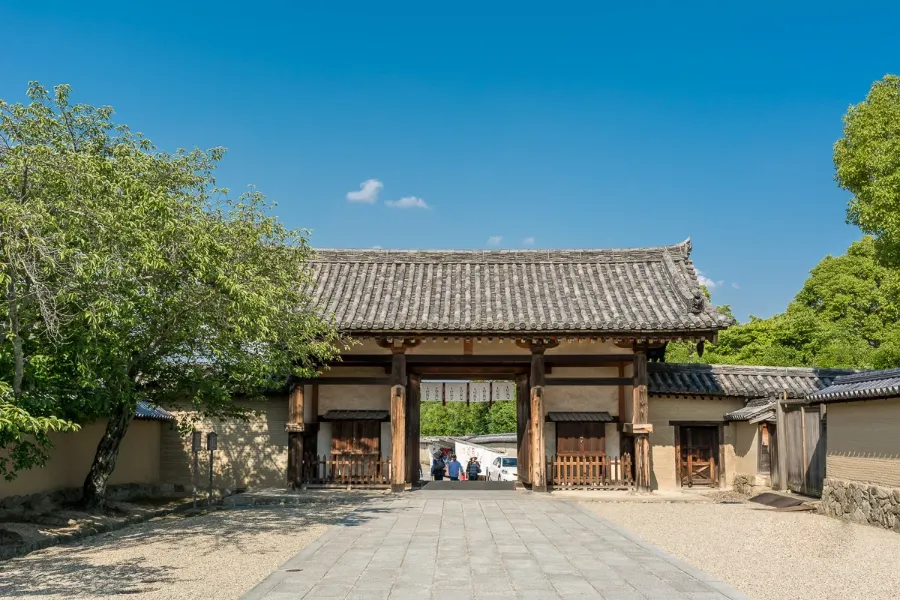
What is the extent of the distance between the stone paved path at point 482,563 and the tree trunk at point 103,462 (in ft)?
15.7

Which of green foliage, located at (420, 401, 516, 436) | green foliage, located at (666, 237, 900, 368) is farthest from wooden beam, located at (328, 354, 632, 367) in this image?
green foliage, located at (420, 401, 516, 436)

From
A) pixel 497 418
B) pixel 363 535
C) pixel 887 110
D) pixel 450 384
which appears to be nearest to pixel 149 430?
pixel 450 384

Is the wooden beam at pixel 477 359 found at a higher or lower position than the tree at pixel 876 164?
lower

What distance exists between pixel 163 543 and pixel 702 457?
46.5 ft

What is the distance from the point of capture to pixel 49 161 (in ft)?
29.5

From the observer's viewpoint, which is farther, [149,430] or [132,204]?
[149,430]

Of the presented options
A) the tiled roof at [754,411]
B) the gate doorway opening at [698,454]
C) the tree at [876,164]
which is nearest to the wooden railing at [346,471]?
the gate doorway opening at [698,454]

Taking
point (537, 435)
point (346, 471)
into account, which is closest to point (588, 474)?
point (537, 435)

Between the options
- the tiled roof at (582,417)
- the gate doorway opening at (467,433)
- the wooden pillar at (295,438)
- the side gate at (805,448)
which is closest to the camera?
the side gate at (805,448)

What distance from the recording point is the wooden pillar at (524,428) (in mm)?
18312

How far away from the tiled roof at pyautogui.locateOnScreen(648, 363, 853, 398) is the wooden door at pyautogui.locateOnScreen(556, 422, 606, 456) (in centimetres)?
178

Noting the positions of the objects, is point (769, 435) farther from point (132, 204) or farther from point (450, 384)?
point (132, 204)

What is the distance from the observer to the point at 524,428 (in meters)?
18.8

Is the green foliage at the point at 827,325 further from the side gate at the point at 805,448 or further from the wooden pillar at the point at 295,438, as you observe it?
the wooden pillar at the point at 295,438
